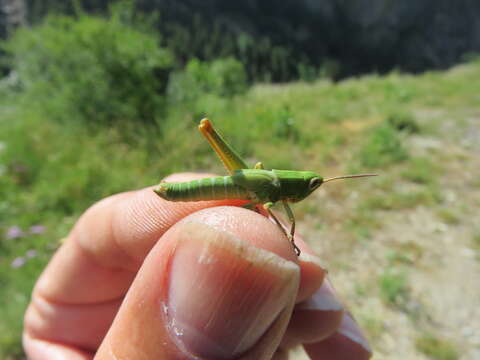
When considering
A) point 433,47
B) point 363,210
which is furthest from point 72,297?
point 433,47

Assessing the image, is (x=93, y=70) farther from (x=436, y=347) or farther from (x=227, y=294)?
(x=436, y=347)

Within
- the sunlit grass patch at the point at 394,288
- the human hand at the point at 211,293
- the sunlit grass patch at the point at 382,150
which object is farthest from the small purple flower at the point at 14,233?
the sunlit grass patch at the point at 382,150

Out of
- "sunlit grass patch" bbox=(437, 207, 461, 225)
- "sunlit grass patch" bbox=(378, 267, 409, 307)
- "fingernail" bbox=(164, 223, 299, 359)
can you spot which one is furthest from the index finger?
"sunlit grass patch" bbox=(437, 207, 461, 225)

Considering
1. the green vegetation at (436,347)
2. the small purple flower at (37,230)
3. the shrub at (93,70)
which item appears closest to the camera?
the green vegetation at (436,347)

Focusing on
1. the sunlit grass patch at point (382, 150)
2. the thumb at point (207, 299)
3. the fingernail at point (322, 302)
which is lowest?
the sunlit grass patch at point (382, 150)

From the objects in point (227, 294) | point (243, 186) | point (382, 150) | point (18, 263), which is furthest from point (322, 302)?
point (382, 150)

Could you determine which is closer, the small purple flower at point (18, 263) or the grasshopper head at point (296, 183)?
the grasshopper head at point (296, 183)

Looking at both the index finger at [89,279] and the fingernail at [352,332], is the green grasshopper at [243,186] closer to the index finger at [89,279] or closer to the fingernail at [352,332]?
the index finger at [89,279]
